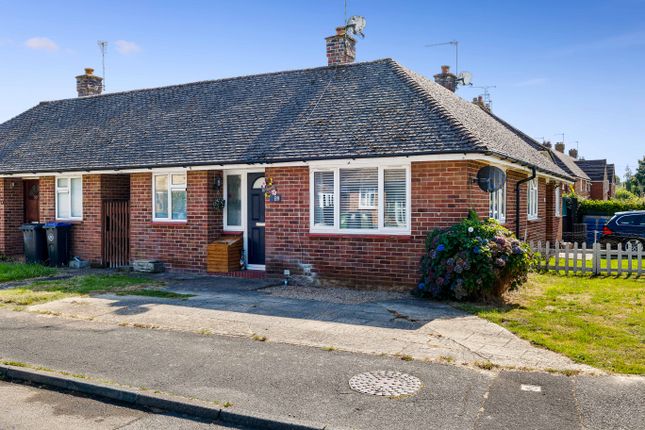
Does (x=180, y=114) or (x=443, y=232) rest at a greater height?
(x=180, y=114)

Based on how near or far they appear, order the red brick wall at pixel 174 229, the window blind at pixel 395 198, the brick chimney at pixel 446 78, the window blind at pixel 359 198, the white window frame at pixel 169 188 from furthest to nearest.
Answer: the brick chimney at pixel 446 78 < the white window frame at pixel 169 188 < the red brick wall at pixel 174 229 < the window blind at pixel 359 198 < the window blind at pixel 395 198

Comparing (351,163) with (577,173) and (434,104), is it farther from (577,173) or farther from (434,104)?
(577,173)

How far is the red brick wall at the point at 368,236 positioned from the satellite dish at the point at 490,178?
0.19 metres

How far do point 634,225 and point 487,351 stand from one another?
1494 centimetres

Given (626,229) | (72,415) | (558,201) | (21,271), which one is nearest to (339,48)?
(21,271)

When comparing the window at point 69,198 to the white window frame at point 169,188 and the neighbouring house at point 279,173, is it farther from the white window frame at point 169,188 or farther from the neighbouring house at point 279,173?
the white window frame at point 169,188

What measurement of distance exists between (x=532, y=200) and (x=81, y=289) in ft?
42.7

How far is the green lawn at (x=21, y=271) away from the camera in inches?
524

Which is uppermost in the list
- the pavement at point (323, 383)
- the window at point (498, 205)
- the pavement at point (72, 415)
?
the window at point (498, 205)

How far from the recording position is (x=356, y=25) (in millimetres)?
17297

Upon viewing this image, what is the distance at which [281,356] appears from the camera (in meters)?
6.82

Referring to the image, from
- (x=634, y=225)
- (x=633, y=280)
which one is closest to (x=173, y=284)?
(x=633, y=280)

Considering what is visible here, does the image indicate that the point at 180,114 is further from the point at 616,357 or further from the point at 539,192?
the point at 616,357

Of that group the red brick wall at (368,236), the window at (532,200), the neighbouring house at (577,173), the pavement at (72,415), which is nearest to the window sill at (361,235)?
the red brick wall at (368,236)
